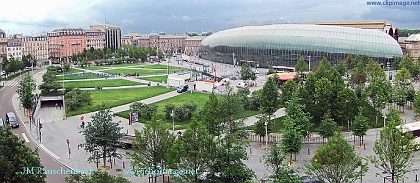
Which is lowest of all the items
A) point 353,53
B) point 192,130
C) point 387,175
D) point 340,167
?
point 387,175

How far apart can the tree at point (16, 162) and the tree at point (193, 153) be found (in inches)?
296

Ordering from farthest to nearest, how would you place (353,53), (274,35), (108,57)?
(108,57)
(274,35)
(353,53)

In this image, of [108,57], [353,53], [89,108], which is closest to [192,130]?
[89,108]

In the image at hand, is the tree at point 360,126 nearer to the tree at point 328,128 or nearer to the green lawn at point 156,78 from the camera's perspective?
the tree at point 328,128

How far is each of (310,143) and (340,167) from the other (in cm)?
1434

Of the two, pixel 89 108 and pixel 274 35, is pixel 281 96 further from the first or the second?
pixel 274 35

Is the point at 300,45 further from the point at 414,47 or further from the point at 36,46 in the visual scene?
the point at 36,46

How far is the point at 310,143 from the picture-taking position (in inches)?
1508

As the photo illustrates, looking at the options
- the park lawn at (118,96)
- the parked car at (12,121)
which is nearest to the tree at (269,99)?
the park lawn at (118,96)

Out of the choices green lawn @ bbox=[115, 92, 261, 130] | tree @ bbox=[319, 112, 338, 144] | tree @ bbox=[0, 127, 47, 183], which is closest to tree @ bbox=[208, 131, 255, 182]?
tree @ bbox=[0, 127, 47, 183]

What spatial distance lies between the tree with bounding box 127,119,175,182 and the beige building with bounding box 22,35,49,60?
133882 mm

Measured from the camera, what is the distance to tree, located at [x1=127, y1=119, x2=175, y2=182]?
89.0 ft

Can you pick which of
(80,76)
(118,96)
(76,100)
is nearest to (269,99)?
(76,100)

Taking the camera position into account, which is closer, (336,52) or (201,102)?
(201,102)
